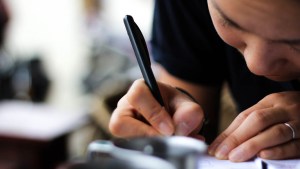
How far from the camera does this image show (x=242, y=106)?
0.79 metres

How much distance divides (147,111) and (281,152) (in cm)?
17

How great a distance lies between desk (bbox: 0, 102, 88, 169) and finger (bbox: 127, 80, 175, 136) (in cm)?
123

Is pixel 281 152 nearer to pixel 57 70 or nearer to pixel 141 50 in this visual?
pixel 141 50

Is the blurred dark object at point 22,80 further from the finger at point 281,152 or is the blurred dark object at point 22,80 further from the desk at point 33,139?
the finger at point 281,152

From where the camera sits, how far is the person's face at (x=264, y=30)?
499 millimetres

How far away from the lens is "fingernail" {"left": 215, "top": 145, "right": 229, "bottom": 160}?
0.58 m

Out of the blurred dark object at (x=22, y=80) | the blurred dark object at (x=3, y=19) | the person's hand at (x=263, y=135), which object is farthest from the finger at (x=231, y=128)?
the blurred dark object at (x=3, y=19)

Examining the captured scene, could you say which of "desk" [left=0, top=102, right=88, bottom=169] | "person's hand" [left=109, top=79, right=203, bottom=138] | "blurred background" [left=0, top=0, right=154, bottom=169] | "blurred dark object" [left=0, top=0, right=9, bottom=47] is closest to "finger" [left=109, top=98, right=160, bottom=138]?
"person's hand" [left=109, top=79, right=203, bottom=138]

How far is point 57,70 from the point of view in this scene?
3.42m

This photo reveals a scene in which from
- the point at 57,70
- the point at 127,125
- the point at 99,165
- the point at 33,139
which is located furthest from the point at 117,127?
the point at 57,70

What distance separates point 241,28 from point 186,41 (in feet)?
1.05

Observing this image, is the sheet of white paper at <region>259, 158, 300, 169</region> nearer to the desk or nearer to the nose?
the nose

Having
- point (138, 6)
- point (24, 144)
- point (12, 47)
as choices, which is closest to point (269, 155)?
point (24, 144)

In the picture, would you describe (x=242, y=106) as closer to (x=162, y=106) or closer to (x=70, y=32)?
(x=162, y=106)
